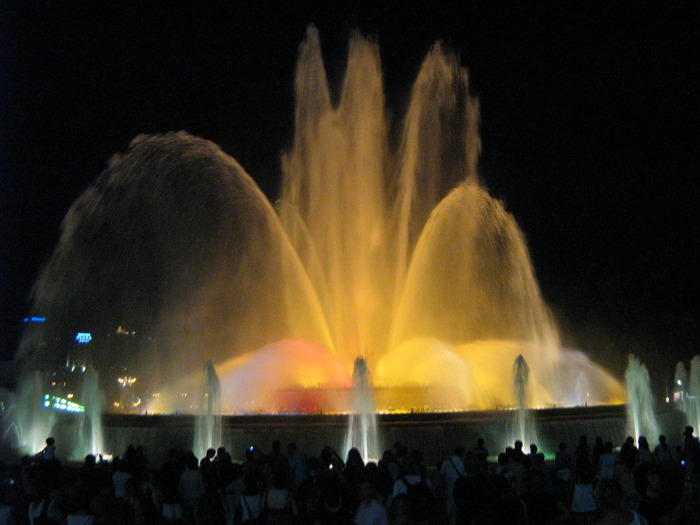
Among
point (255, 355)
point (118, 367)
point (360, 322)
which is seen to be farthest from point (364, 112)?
point (118, 367)

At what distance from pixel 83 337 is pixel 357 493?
86507 millimetres

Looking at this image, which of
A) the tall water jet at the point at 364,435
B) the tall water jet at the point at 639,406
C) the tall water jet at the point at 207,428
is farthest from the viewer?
the tall water jet at the point at 639,406

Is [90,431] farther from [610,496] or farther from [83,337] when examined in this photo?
[83,337]

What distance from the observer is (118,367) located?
280 ft

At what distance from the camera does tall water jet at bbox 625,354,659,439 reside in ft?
57.6

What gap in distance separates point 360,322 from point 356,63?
9946 millimetres

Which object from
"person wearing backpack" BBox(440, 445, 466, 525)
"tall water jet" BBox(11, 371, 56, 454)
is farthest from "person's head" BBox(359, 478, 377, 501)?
"tall water jet" BBox(11, 371, 56, 454)

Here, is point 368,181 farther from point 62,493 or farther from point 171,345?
point 171,345

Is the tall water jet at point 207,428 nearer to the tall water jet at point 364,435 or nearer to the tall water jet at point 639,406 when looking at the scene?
the tall water jet at point 364,435

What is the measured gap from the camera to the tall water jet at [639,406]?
17570mm

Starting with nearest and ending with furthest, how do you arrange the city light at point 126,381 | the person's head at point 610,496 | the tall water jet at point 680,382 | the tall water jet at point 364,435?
the person's head at point 610,496, the tall water jet at point 364,435, the tall water jet at point 680,382, the city light at point 126,381

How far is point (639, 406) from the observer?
742 inches

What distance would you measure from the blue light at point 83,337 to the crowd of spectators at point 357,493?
3196 inches

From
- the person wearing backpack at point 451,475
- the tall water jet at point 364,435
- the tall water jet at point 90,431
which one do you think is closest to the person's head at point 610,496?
the person wearing backpack at point 451,475
